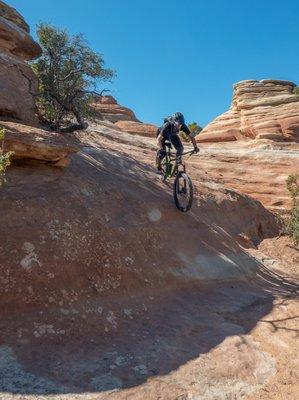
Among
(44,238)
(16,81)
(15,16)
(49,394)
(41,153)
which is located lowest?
(49,394)

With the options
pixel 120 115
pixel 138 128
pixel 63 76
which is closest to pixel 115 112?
pixel 120 115

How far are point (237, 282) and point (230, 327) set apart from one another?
3529 mm

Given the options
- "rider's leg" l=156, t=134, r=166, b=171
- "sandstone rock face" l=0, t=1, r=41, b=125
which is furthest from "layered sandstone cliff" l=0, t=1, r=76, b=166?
"rider's leg" l=156, t=134, r=166, b=171

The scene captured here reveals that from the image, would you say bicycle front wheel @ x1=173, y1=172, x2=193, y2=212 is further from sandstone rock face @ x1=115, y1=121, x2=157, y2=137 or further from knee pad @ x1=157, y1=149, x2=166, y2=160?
sandstone rock face @ x1=115, y1=121, x2=157, y2=137

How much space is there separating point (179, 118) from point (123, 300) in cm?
721

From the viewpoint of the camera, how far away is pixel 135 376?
610 cm

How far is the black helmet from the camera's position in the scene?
1341cm

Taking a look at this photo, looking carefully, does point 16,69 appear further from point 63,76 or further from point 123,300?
point 123,300

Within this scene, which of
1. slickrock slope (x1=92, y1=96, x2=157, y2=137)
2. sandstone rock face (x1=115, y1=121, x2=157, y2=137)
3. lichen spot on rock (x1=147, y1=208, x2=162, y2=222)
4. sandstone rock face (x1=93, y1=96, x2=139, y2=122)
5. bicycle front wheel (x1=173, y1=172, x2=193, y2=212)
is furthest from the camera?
sandstone rock face (x1=93, y1=96, x2=139, y2=122)

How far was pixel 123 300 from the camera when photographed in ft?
27.2

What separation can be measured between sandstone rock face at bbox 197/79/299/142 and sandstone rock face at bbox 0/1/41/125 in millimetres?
18709

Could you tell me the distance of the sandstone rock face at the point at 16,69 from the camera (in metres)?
13.4

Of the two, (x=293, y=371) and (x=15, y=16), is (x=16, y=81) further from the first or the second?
(x=293, y=371)

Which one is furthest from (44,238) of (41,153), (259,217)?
(259,217)
